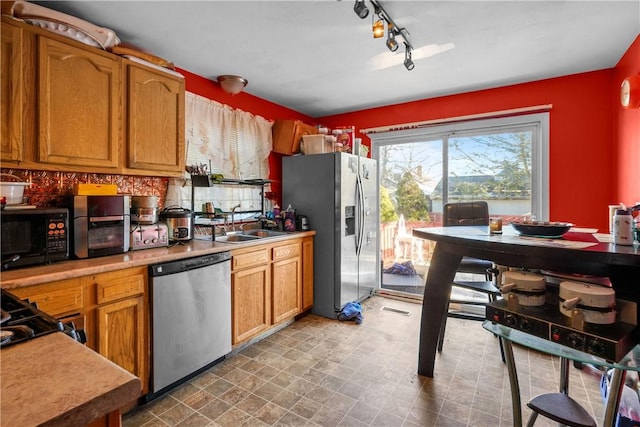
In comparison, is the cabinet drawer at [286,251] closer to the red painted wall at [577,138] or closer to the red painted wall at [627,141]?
the red painted wall at [577,138]

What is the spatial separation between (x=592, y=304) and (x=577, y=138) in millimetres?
2536

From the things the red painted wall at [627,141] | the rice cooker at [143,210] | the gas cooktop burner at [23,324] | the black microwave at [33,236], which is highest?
the red painted wall at [627,141]

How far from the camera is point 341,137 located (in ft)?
12.3

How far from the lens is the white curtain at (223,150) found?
2.87 m

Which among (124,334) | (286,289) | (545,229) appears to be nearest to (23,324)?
(124,334)

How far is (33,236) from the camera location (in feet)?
5.59

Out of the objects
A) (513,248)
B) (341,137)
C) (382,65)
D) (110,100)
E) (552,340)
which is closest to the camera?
(552,340)

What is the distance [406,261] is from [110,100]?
12.5 feet

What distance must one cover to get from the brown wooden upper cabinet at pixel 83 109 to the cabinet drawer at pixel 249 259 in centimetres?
84

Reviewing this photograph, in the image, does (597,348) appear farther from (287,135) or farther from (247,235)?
(287,135)

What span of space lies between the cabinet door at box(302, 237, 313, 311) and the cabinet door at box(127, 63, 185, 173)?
147cm

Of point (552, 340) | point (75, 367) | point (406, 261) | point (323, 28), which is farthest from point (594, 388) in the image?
point (323, 28)

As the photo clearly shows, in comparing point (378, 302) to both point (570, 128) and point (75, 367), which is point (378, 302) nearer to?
point (570, 128)

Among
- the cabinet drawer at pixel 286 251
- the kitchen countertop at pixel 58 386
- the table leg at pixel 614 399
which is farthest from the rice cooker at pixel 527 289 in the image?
the cabinet drawer at pixel 286 251
